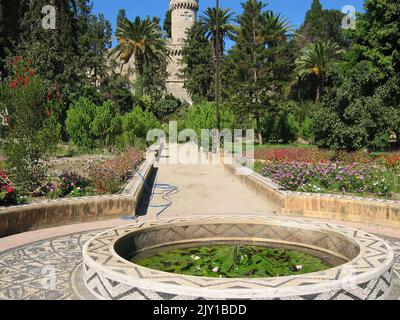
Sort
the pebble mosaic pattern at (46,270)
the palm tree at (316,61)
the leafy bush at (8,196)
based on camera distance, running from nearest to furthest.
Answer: the pebble mosaic pattern at (46,270), the leafy bush at (8,196), the palm tree at (316,61)

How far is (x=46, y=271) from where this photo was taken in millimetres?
5336

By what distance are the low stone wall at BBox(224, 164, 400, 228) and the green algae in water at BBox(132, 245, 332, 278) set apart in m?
2.88

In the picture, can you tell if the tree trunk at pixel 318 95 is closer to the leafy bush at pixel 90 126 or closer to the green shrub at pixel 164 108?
the green shrub at pixel 164 108

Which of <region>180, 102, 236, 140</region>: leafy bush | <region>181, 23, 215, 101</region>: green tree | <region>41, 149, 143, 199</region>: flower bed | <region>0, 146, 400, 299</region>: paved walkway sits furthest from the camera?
<region>181, 23, 215, 101</region>: green tree

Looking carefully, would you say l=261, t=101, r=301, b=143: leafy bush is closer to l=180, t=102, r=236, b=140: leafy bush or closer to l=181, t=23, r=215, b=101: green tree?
l=180, t=102, r=236, b=140: leafy bush

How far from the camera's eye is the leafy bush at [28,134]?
9.50 metres

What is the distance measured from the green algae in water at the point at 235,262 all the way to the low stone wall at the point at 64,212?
2.84m

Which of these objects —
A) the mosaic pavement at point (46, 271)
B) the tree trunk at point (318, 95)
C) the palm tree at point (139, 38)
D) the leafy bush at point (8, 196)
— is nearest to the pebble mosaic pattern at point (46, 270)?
the mosaic pavement at point (46, 271)

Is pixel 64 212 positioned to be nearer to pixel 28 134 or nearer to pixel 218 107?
pixel 28 134

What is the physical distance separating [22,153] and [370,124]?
50.7ft

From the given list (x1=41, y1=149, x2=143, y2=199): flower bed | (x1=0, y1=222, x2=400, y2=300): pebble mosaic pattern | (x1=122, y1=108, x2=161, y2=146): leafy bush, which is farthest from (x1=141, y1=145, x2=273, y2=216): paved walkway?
(x1=122, y1=108, x2=161, y2=146): leafy bush

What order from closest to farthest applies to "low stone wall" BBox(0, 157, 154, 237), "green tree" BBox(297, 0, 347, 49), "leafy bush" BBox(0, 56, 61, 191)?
"low stone wall" BBox(0, 157, 154, 237) < "leafy bush" BBox(0, 56, 61, 191) < "green tree" BBox(297, 0, 347, 49)

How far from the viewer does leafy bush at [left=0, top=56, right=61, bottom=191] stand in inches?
374

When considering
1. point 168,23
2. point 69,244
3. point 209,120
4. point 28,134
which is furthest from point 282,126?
point 168,23
